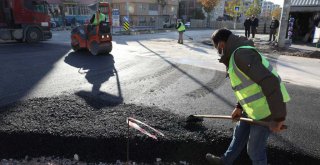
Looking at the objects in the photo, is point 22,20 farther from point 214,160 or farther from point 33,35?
point 214,160

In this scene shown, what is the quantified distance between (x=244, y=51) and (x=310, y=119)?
3.43 metres

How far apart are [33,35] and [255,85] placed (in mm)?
15127

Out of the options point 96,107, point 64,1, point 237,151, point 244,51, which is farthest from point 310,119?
point 64,1

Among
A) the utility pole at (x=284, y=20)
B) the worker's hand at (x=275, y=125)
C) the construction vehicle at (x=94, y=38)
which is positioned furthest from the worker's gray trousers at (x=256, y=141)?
the utility pole at (x=284, y=20)

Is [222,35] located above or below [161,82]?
above

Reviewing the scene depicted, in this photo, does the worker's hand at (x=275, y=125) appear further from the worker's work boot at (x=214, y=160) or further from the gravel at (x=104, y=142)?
the gravel at (x=104, y=142)

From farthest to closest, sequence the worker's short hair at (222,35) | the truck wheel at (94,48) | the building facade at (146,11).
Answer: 1. the building facade at (146,11)
2. the truck wheel at (94,48)
3. the worker's short hair at (222,35)

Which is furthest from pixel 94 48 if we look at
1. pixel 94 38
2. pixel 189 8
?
pixel 189 8

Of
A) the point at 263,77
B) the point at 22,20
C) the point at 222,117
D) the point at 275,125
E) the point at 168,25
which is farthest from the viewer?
the point at 168,25

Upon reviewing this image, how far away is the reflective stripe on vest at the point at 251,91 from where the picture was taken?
2350mm

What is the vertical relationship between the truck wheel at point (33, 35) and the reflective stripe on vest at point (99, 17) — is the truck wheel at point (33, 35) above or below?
below

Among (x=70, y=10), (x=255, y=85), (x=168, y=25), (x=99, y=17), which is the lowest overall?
(x=255, y=85)

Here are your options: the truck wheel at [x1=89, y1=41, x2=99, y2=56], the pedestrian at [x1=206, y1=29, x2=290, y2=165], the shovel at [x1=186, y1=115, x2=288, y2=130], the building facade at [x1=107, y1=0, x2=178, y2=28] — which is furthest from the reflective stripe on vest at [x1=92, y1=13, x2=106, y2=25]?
the building facade at [x1=107, y1=0, x2=178, y2=28]

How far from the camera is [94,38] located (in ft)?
34.6
